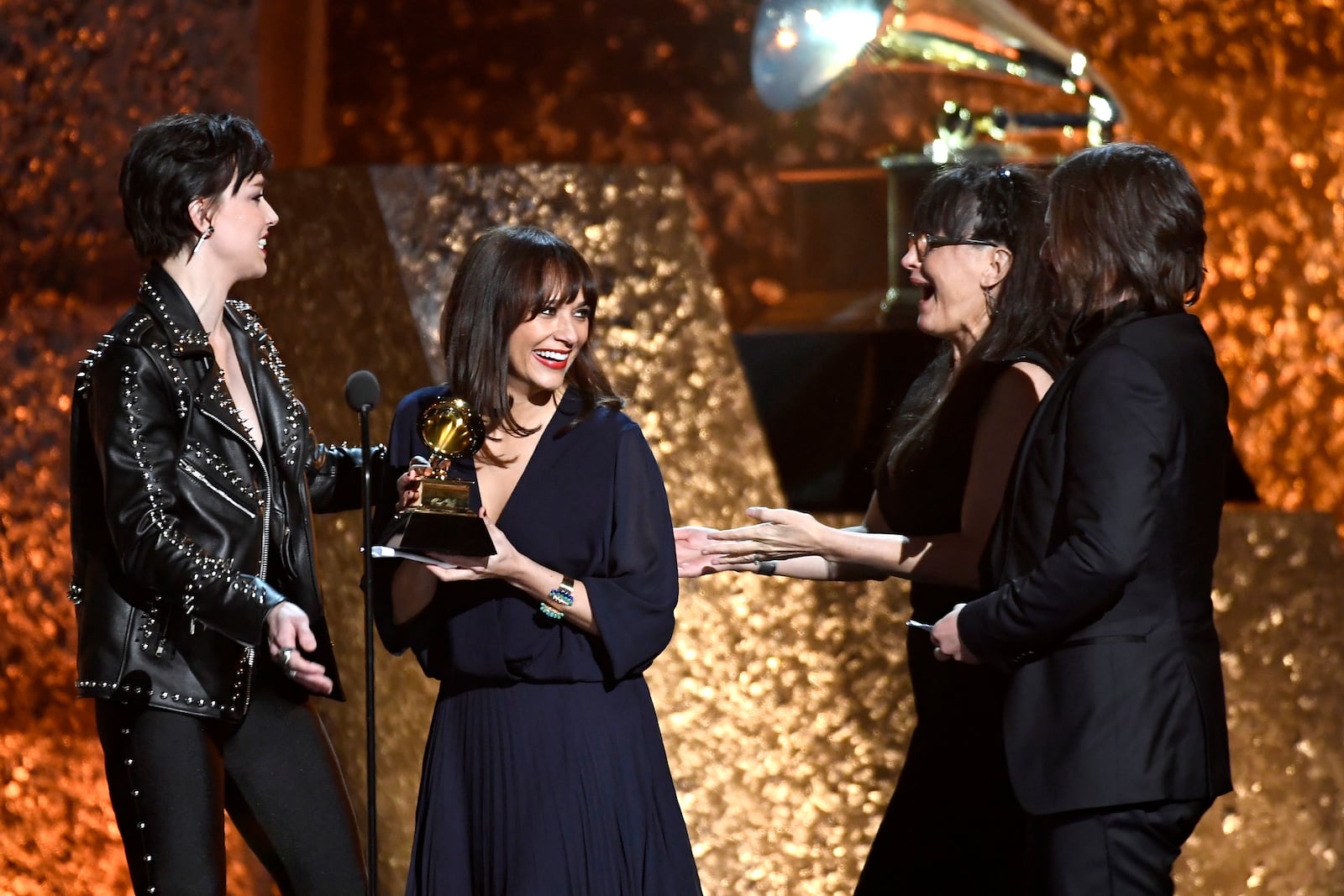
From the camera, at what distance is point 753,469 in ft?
9.46

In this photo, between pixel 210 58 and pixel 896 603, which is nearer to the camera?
pixel 896 603

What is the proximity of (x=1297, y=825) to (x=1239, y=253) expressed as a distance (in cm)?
244

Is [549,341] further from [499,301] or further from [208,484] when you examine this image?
[208,484]

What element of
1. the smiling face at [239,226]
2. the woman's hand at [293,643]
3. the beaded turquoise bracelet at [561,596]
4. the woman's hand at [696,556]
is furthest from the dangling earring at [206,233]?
the woman's hand at [696,556]

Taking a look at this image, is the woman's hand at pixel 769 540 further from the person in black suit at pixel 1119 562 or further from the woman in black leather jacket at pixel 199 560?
the woman in black leather jacket at pixel 199 560

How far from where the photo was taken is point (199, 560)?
2.01 metres

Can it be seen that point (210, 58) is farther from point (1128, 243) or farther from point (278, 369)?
point (1128, 243)

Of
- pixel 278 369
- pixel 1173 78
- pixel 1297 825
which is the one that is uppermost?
pixel 1173 78

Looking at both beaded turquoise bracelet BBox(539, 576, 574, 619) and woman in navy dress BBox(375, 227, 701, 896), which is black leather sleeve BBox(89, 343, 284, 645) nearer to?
woman in navy dress BBox(375, 227, 701, 896)

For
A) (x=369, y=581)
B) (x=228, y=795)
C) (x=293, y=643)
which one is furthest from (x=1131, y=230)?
(x=228, y=795)

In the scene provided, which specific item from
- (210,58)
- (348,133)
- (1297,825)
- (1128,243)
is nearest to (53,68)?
(210,58)

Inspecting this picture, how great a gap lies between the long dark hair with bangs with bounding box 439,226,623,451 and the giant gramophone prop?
4.90 ft

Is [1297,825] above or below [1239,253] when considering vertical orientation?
below

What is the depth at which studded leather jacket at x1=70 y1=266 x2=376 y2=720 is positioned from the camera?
6.59 feet
